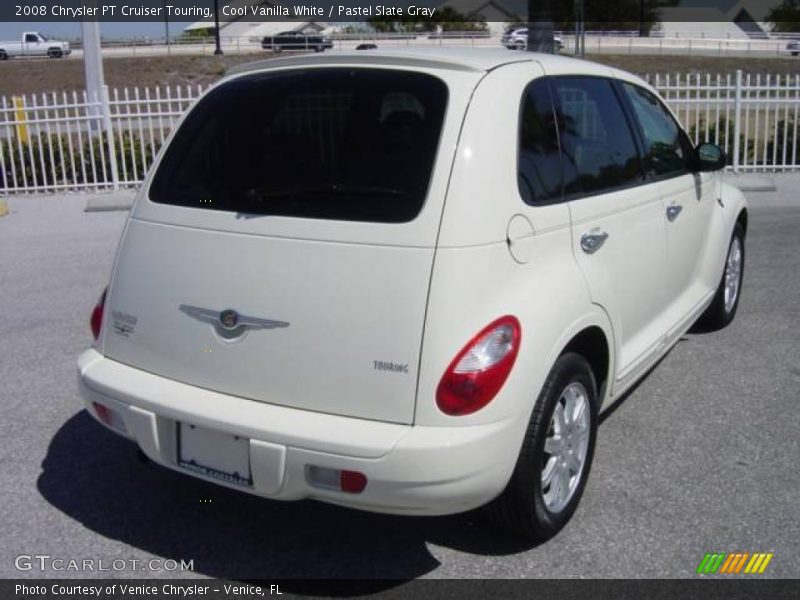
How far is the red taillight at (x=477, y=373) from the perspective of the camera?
9.23 feet

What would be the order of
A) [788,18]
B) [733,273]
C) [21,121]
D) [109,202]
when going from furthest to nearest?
[788,18] → [21,121] → [109,202] → [733,273]

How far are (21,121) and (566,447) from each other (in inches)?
459

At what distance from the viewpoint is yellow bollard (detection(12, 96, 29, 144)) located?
42.0 ft

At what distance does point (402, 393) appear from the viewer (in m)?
2.82

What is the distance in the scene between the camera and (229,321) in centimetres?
308

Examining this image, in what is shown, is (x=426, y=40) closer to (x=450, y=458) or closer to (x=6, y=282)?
(x=6, y=282)

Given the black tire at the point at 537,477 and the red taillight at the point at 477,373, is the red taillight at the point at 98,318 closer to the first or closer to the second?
the red taillight at the point at 477,373

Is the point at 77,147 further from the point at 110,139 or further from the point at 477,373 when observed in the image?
the point at 477,373

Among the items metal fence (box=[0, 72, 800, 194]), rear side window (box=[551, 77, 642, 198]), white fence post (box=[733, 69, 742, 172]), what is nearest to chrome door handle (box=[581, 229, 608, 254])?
rear side window (box=[551, 77, 642, 198])

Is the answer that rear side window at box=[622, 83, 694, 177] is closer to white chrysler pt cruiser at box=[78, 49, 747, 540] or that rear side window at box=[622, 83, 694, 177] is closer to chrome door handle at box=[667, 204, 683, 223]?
chrome door handle at box=[667, 204, 683, 223]

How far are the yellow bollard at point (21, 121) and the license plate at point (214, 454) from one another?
11125 millimetres

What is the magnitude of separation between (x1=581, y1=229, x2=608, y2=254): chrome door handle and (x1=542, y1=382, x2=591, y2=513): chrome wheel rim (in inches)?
21.7

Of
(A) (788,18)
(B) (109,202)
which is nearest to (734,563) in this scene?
(B) (109,202)

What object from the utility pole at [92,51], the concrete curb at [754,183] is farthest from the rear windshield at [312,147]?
the utility pole at [92,51]
